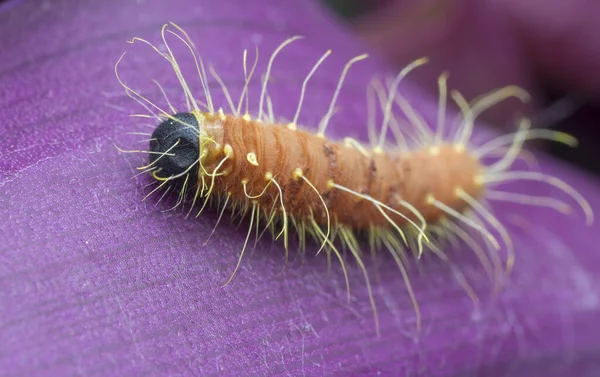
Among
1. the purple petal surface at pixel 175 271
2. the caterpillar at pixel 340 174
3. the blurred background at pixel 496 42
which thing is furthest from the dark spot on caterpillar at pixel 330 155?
the blurred background at pixel 496 42

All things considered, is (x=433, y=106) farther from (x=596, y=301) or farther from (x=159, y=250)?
(x=159, y=250)

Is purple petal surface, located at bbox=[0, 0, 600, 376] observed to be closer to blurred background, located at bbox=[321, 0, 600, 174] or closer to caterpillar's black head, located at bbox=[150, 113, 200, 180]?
caterpillar's black head, located at bbox=[150, 113, 200, 180]

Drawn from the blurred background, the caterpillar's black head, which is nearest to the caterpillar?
the caterpillar's black head

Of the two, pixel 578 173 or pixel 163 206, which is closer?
pixel 163 206

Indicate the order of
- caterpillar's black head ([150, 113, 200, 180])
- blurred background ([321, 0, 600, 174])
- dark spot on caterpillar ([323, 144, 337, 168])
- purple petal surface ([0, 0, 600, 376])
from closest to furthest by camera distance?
purple petal surface ([0, 0, 600, 376]) < caterpillar's black head ([150, 113, 200, 180]) < dark spot on caterpillar ([323, 144, 337, 168]) < blurred background ([321, 0, 600, 174])

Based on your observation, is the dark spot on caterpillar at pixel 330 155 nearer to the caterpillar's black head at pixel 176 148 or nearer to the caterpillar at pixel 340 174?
the caterpillar at pixel 340 174

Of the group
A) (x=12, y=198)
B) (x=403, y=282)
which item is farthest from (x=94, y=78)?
(x=403, y=282)

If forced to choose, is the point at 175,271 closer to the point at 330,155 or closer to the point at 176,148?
the point at 176,148
